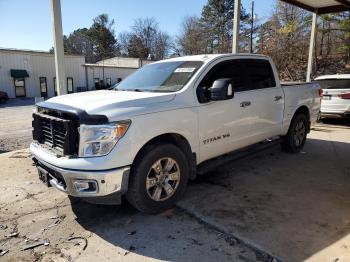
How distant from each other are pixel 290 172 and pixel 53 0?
217 inches

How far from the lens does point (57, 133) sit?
149 inches

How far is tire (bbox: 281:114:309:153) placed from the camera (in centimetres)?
646

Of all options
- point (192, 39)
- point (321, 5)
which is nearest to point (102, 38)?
point (192, 39)

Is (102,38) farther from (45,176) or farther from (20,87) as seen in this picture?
(45,176)

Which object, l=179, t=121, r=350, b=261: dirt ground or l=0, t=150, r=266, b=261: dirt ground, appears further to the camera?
l=179, t=121, r=350, b=261: dirt ground

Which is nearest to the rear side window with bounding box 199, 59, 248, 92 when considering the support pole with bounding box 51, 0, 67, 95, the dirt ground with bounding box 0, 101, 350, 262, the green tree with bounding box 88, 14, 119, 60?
the dirt ground with bounding box 0, 101, 350, 262

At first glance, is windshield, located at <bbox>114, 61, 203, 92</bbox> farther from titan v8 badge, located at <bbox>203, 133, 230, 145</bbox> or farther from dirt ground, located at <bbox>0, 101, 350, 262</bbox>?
dirt ground, located at <bbox>0, 101, 350, 262</bbox>

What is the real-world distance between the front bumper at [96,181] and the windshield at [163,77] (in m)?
1.43

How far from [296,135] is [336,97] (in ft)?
12.7

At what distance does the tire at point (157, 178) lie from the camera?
3.62m

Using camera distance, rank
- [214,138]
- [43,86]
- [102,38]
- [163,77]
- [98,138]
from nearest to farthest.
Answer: [98,138]
[214,138]
[163,77]
[43,86]
[102,38]

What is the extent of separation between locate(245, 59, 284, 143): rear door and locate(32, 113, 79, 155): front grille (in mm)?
2868

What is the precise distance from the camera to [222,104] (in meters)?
4.51

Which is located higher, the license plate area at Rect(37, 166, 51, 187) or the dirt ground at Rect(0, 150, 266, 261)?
the license plate area at Rect(37, 166, 51, 187)
